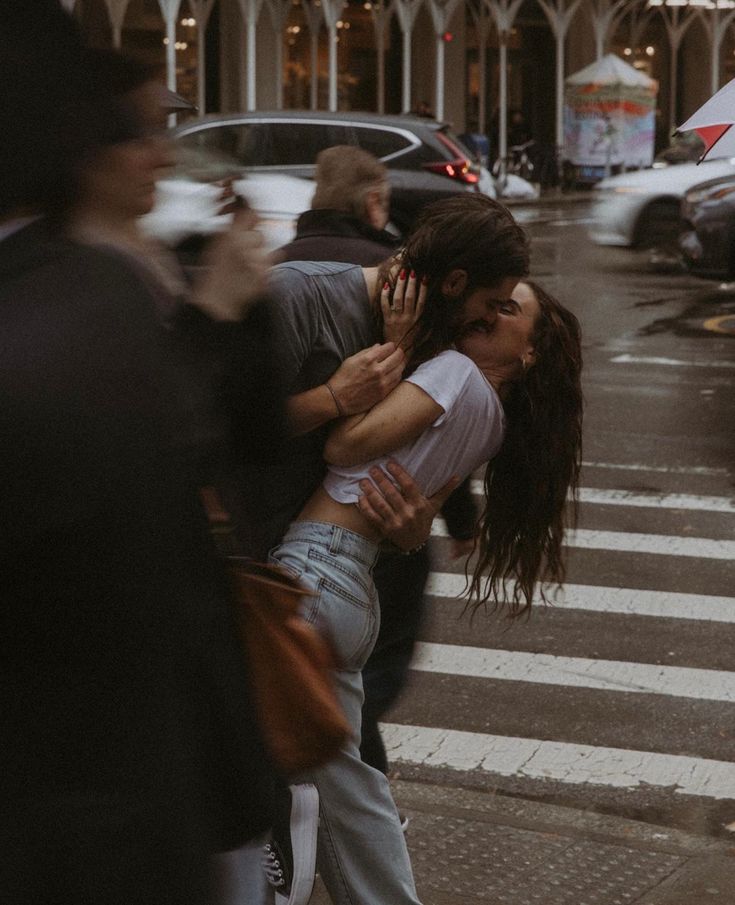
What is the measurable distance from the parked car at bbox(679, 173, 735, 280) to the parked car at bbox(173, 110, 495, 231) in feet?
10.8

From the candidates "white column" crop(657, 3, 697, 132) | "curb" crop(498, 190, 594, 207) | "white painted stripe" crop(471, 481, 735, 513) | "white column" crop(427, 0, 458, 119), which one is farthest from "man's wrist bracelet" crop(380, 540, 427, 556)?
"white column" crop(657, 3, 697, 132)

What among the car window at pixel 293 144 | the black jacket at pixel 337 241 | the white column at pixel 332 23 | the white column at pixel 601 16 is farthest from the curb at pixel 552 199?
the black jacket at pixel 337 241

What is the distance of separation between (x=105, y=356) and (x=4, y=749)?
1.40 ft

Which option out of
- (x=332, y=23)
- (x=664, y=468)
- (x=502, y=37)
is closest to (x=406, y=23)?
(x=332, y=23)

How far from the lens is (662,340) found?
47.6 feet

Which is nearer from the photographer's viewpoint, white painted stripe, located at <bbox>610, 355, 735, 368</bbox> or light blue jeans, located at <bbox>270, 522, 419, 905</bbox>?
light blue jeans, located at <bbox>270, 522, 419, 905</bbox>

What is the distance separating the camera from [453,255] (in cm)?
334

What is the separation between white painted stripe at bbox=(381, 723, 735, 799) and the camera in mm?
5070

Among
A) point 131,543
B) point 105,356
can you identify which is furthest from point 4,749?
point 105,356

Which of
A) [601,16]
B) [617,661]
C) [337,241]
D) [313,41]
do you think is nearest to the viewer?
[337,241]

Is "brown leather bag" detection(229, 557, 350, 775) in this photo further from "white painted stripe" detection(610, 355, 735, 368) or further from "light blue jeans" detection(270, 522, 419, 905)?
"white painted stripe" detection(610, 355, 735, 368)

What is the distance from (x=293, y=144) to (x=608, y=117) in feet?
63.0

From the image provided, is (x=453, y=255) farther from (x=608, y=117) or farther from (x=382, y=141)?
(x=608, y=117)

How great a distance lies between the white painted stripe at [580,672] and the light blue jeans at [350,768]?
263 centimetres
